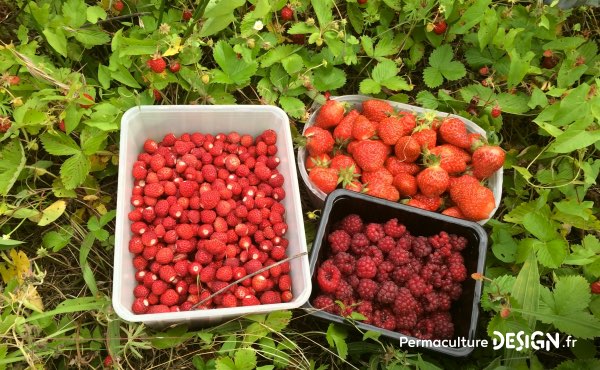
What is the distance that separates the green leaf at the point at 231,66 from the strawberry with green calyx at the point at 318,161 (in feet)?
1.04

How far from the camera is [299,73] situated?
64.4 inches

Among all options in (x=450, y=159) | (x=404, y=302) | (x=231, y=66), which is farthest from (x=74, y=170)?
(x=450, y=159)

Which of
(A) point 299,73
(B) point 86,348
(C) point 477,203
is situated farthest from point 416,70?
(B) point 86,348

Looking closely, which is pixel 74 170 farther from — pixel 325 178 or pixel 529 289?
pixel 529 289

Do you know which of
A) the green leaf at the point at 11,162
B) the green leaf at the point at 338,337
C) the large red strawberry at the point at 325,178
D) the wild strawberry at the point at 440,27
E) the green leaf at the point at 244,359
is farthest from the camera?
the wild strawberry at the point at 440,27

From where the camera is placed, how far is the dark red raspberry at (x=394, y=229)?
1.45 metres

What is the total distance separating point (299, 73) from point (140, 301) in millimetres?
848

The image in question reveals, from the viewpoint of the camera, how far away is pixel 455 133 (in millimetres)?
Result: 1560

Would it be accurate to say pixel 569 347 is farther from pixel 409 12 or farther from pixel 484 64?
pixel 409 12

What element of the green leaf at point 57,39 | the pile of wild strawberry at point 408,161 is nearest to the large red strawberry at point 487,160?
the pile of wild strawberry at point 408,161

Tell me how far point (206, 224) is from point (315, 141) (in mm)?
422

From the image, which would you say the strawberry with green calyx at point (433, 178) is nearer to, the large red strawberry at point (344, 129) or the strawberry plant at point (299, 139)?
the strawberry plant at point (299, 139)

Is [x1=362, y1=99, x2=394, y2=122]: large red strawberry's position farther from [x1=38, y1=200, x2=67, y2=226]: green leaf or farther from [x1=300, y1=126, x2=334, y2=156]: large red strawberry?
[x1=38, y1=200, x2=67, y2=226]: green leaf

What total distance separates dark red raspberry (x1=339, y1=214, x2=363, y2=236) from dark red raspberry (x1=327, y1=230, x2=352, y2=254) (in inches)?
1.2
